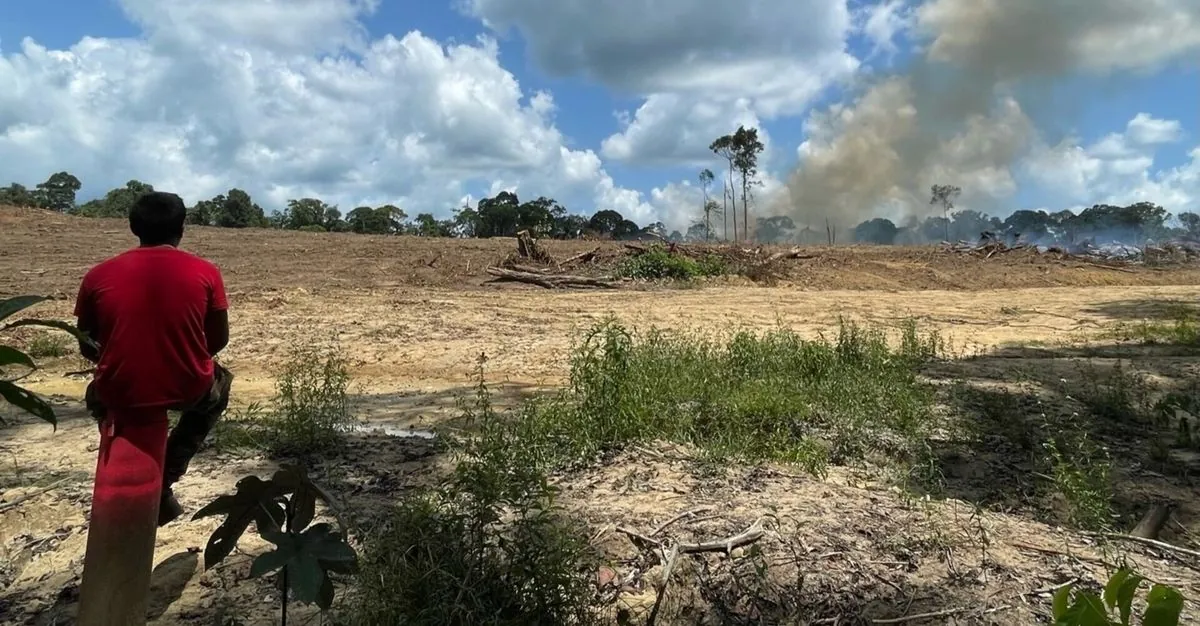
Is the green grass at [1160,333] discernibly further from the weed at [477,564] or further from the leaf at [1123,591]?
the leaf at [1123,591]

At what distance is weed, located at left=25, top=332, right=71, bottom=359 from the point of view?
320 inches

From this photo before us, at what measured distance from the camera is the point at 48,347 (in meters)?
8.16

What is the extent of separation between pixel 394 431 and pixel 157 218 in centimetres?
313

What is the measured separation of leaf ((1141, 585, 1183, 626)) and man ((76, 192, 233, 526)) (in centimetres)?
273

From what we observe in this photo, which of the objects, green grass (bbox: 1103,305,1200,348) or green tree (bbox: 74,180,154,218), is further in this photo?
green tree (bbox: 74,180,154,218)

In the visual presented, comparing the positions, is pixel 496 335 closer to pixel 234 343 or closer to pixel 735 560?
pixel 234 343

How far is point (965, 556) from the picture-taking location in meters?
3.33

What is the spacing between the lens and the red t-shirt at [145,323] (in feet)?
8.64

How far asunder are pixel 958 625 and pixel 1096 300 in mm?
14595

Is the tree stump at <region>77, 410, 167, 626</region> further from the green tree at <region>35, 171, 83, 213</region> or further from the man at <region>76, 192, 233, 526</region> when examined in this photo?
the green tree at <region>35, 171, 83, 213</region>

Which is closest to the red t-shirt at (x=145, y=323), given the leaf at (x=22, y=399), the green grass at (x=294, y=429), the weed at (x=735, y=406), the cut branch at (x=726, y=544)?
the leaf at (x=22, y=399)

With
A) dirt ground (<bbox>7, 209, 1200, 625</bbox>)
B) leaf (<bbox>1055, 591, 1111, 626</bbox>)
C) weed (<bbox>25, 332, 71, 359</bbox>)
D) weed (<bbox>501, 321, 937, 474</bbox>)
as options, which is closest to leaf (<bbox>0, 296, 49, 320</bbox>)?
dirt ground (<bbox>7, 209, 1200, 625</bbox>)

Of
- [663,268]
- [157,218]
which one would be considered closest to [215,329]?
[157,218]

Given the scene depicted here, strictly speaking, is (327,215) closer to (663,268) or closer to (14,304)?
(663,268)
